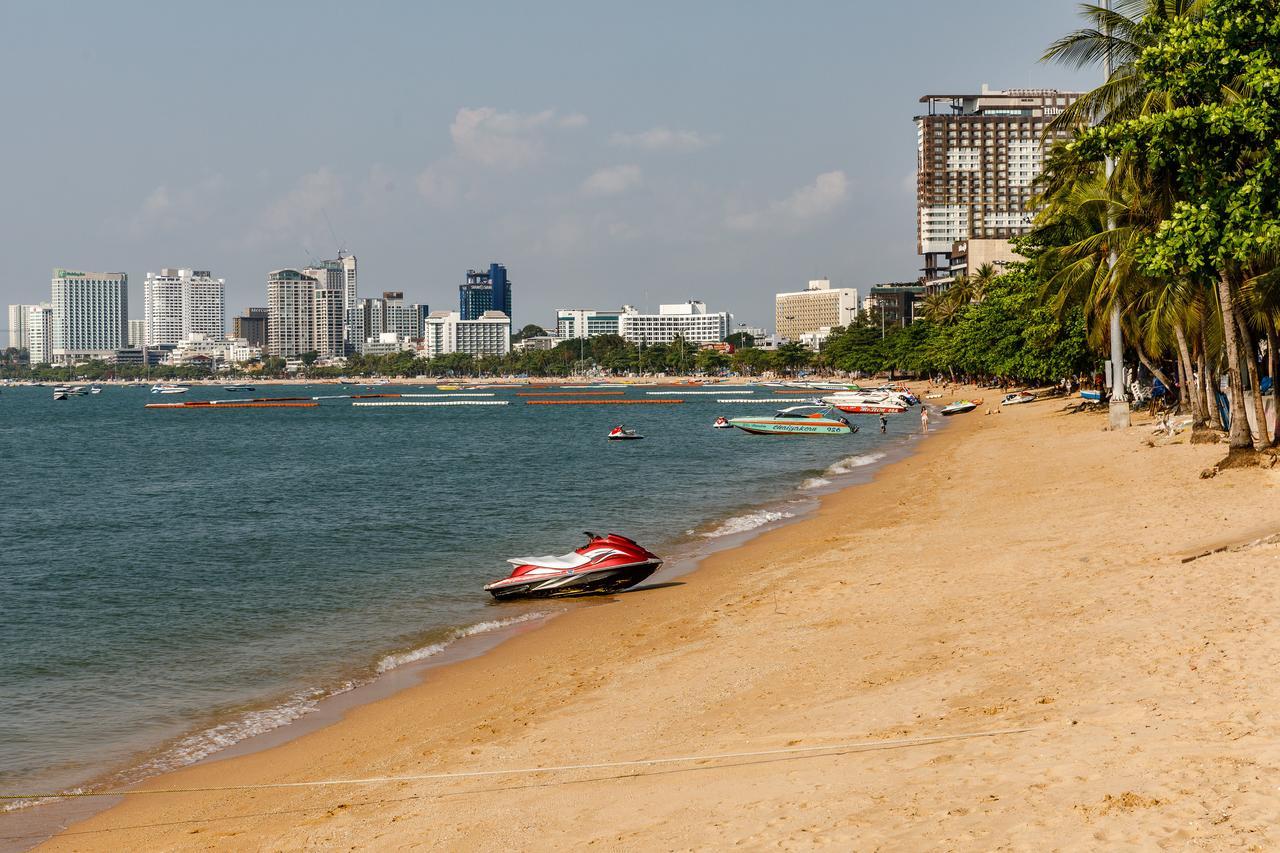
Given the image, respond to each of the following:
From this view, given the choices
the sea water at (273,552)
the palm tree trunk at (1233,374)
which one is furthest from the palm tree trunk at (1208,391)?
the sea water at (273,552)

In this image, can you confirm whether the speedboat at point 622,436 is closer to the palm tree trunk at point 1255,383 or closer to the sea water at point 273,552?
the sea water at point 273,552

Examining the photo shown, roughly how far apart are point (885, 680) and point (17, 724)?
1250cm

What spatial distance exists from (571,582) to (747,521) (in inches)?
455

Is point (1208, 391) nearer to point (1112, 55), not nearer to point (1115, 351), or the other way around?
point (1115, 351)

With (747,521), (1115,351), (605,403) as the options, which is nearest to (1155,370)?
(1115,351)

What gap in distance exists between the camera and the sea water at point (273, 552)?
56.7 feet

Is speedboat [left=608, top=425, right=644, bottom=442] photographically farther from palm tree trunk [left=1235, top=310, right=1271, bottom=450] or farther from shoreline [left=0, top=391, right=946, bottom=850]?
palm tree trunk [left=1235, top=310, right=1271, bottom=450]

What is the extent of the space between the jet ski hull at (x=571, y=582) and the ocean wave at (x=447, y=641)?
1.15 m

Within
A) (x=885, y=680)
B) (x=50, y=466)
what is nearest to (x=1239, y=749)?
(x=885, y=680)

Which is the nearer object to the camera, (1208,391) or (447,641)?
(447,641)

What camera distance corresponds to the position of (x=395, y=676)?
733 inches

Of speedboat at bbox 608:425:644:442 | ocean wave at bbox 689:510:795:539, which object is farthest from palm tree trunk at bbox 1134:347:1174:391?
speedboat at bbox 608:425:644:442

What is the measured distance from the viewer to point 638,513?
128 ft

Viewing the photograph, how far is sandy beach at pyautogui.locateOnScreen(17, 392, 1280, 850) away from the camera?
8.84 metres
